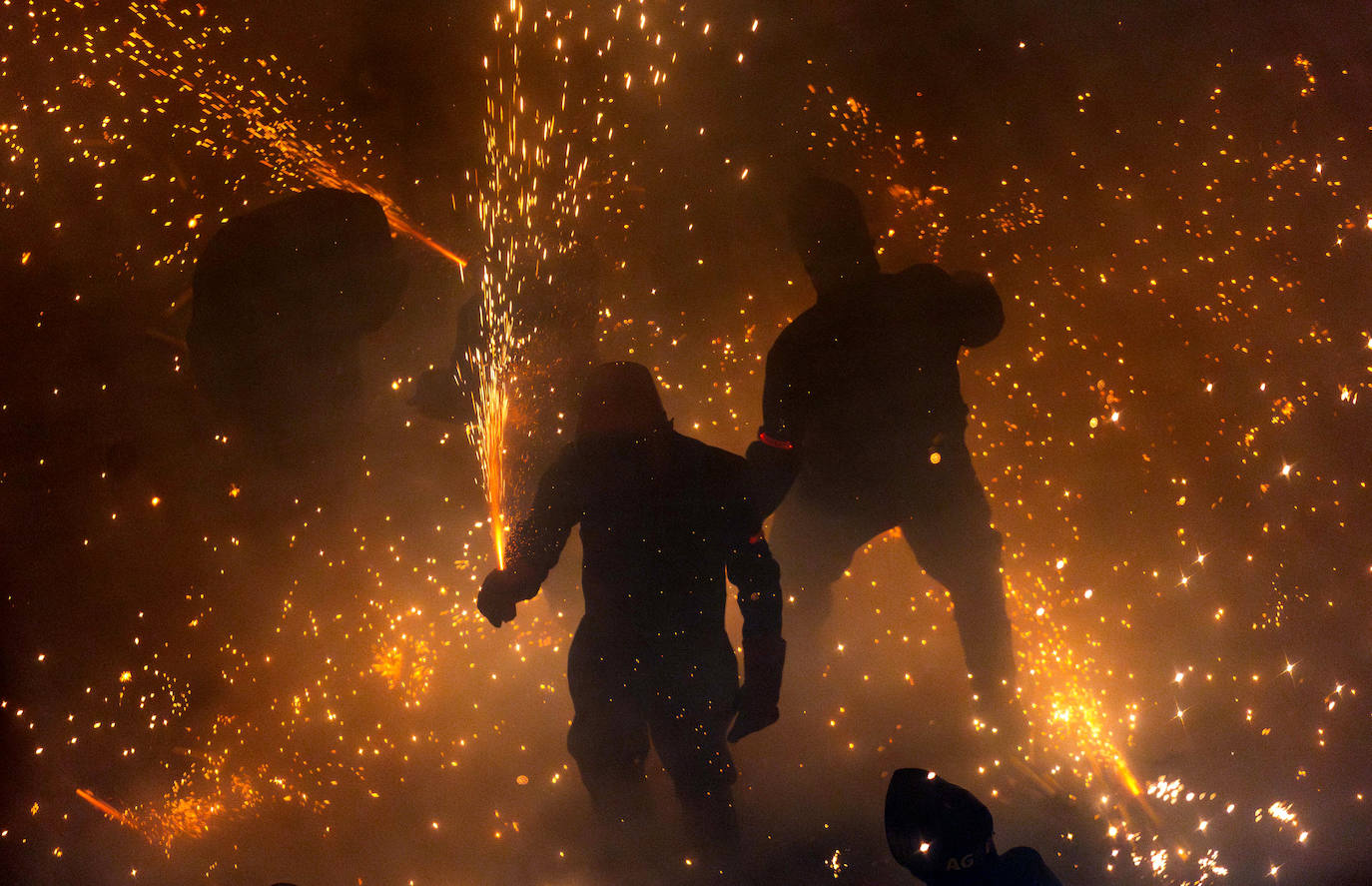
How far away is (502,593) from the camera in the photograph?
77cm

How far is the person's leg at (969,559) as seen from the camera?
0.82 metres

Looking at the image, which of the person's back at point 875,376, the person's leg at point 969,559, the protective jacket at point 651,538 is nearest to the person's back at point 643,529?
the protective jacket at point 651,538

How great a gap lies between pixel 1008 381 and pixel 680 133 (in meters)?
0.50

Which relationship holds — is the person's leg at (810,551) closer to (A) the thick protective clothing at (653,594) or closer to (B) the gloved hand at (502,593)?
(A) the thick protective clothing at (653,594)

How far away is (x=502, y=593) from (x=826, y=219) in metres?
0.59

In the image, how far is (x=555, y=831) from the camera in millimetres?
781

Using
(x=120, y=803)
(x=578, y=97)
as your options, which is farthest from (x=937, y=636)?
(x=120, y=803)

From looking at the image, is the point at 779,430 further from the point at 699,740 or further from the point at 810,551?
the point at 699,740

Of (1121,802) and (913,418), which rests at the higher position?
(913,418)

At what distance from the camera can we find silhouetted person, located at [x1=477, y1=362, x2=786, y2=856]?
766 mm

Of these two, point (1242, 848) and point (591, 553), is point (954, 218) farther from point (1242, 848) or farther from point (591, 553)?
point (1242, 848)

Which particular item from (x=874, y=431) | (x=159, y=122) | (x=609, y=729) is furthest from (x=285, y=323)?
(x=874, y=431)

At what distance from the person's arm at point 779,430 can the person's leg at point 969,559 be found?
0.16m

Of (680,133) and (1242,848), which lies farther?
(1242,848)
